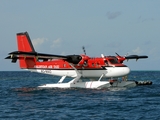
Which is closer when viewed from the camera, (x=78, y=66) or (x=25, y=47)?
(x=78, y=66)

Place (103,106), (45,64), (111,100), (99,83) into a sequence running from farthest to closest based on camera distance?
1. (45,64)
2. (99,83)
3. (111,100)
4. (103,106)

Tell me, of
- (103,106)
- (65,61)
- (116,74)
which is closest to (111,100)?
(103,106)

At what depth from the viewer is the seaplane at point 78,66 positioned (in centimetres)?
3831

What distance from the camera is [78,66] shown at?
40.1m

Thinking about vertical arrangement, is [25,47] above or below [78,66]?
above

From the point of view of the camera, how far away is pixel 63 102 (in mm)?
26953

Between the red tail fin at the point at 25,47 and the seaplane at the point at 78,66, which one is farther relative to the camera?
the red tail fin at the point at 25,47

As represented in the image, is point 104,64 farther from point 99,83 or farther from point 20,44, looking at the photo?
point 20,44

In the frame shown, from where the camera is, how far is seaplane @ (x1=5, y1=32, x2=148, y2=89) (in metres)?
38.3

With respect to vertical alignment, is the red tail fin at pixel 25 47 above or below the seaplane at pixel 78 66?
above

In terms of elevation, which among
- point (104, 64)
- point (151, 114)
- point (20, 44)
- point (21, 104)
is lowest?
point (151, 114)

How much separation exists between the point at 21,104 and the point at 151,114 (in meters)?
10.0

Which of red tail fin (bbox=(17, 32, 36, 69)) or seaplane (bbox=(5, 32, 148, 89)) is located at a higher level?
red tail fin (bbox=(17, 32, 36, 69))

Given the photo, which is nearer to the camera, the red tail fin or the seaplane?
the seaplane
